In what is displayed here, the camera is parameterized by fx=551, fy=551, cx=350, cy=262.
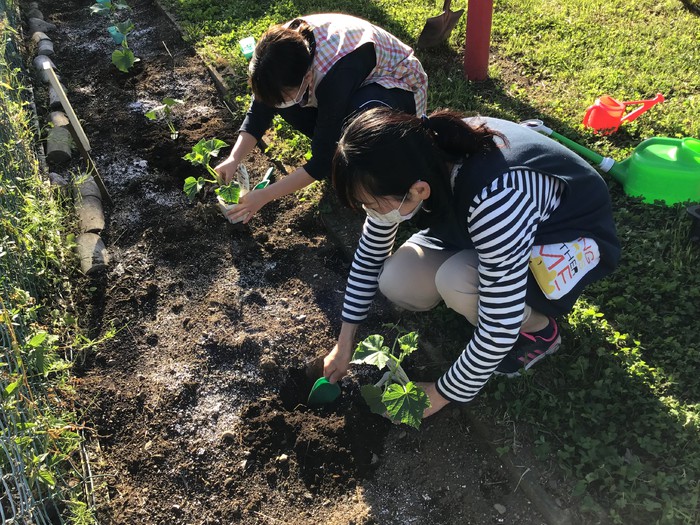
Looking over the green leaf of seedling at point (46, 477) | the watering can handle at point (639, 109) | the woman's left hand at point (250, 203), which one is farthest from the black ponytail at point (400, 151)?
the watering can handle at point (639, 109)

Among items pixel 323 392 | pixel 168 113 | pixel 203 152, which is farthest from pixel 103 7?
pixel 323 392

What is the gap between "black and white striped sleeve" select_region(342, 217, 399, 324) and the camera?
221 centimetres

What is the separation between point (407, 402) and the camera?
192 cm

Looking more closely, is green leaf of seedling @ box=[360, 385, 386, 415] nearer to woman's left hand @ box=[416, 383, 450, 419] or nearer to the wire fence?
woman's left hand @ box=[416, 383, 450, 419]

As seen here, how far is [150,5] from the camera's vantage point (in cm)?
590

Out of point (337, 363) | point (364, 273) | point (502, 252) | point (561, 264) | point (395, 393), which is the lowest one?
point (337, 363)

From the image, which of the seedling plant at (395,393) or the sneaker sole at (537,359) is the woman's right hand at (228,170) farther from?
the sneaker sole at (537,359)

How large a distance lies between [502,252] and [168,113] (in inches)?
119

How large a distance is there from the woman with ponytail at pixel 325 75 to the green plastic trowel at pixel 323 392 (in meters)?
0.92

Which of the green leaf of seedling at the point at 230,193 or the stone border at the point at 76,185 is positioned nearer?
the green leaf of seedling at the point at 230,193

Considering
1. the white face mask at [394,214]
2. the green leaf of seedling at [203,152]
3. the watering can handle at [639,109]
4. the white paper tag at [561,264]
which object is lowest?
the green leaf of seedling at [203,152]

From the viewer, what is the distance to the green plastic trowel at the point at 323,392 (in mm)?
2303

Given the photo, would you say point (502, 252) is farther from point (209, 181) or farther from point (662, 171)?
point (209, 181)

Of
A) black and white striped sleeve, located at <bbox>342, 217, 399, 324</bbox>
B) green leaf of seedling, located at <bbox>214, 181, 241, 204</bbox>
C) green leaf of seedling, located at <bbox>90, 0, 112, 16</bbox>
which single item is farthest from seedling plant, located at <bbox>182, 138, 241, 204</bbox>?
green leaf of seedling, located at <bbox>90, 0, 112, 16</bbox>
